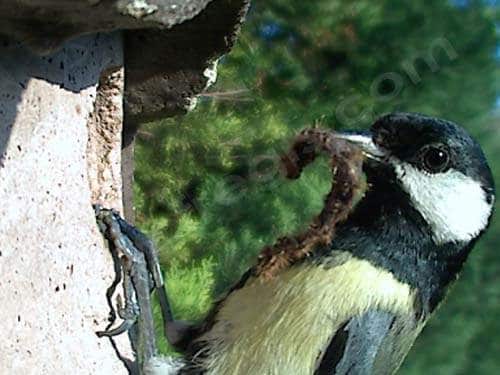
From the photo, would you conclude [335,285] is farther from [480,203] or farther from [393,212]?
[480,203]

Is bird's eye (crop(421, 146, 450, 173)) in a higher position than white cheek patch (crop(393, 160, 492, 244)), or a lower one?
higher

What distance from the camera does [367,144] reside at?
46.9 inches

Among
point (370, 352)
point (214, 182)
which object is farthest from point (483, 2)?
point (370, 352)

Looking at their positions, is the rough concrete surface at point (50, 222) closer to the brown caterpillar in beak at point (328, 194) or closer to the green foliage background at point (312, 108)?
the brown caterpillar in beak at point (328, 194)

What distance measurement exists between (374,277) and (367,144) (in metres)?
0.15

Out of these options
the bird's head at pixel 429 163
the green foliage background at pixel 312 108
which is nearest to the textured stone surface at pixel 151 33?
the bird's head at pixel 429 163

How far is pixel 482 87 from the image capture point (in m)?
2.72

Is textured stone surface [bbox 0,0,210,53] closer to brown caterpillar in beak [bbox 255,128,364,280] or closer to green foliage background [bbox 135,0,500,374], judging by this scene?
brown caterpillar in beak [bbox 255,128,364,280]

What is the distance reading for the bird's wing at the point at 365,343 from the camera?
1133mm

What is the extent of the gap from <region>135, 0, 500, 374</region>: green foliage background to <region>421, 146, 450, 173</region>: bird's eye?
1.29 m

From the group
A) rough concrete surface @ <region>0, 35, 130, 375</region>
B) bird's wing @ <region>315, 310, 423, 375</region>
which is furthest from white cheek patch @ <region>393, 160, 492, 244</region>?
rough concrete surface @ <region>0, 35, 130, 375</region>

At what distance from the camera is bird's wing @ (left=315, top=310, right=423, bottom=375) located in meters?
1.13

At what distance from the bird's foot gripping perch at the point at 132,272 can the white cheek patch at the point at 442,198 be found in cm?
36

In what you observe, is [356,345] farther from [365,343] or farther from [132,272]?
[132,272]
